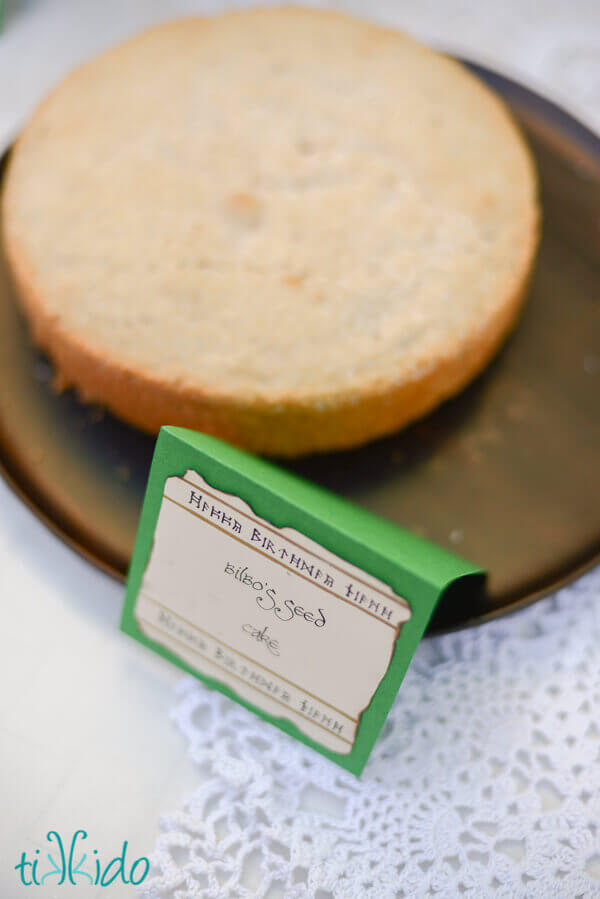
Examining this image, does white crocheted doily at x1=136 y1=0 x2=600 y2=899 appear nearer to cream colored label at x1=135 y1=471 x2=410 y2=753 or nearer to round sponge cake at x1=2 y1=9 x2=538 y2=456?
cream colored label at x1=135 y1=471 x2=410 y2=753

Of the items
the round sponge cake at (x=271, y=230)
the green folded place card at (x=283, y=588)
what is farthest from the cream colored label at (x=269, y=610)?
the round sponge cake at (x=271, y=230)

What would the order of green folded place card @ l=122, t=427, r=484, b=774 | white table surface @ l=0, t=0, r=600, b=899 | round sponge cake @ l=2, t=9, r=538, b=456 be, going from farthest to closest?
round sponge cake @ l=2, t=9, r=538, b=456
white table surface @ l=0, t=0, r=600, b=899
green folded place card @ l=122, t=427, r=484, b=774

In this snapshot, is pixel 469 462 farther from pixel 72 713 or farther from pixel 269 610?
pixel 72 713

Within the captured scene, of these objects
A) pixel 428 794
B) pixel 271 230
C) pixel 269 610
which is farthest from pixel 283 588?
pixel 271 230

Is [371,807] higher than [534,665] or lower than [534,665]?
lower

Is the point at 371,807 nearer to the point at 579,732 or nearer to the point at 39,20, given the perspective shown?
the point at 579,732

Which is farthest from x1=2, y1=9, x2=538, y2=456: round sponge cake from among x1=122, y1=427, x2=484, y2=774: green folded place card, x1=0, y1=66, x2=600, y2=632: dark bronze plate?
x1=122, y1=427, x2=484, y2=774: green folded place card

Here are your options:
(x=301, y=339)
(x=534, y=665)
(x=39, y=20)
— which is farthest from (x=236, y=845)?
(x=39, y=20)
